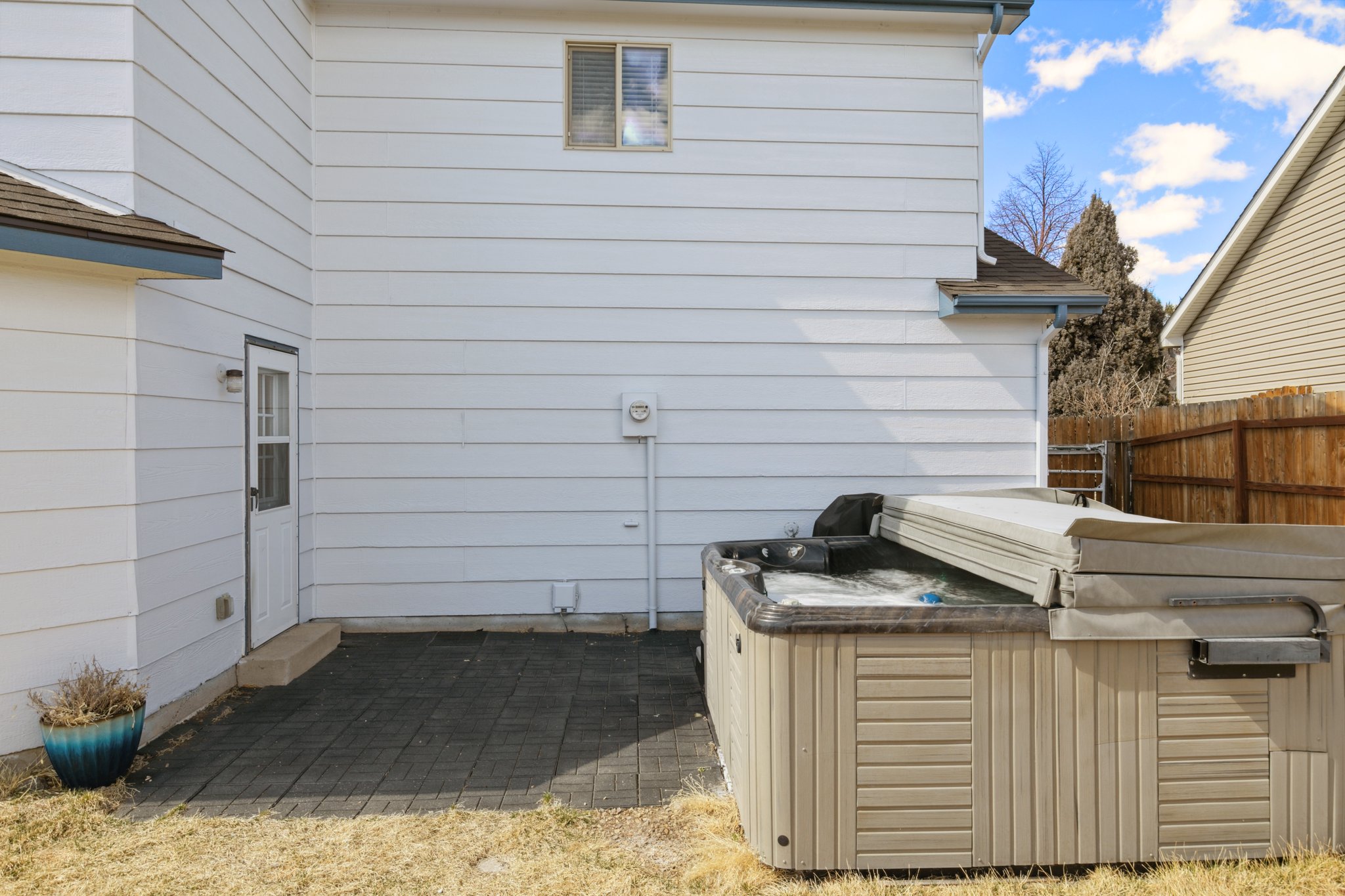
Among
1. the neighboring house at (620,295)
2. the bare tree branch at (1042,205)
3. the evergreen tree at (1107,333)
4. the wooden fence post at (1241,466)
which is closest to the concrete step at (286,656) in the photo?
the neighboring house at (620,295)

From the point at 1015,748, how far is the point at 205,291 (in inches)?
164

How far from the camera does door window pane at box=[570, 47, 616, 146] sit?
5637 mm

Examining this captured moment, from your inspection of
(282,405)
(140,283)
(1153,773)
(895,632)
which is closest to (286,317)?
(282,405)

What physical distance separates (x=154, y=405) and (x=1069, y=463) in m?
8.05

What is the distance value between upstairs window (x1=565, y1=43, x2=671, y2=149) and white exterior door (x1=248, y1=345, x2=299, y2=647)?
253cm

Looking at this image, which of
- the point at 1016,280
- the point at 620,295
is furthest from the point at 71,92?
the point at 1016,280

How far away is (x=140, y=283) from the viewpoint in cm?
361

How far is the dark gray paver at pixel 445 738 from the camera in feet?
10.3

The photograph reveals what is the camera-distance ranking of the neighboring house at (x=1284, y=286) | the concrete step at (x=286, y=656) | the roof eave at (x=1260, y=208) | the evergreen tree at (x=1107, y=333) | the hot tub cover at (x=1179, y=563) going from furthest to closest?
the evergreen tree at (x=1107, y=333)
the neighboring house at (x=1284, y=286)
the roof eave at (x=1260, y=208)
the concrete step at (x=286, y=656)
the hot tub cover at (x=1179, y=563)

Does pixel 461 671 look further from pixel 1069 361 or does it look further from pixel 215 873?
pixel 1069 361

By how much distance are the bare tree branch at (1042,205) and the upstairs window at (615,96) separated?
18.1 meters

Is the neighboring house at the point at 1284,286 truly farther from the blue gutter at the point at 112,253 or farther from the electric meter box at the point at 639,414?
the blue gutter at the point at 112,253

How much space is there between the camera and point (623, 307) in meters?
5.58

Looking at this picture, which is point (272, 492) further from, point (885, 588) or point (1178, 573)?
point (1178, 573)
